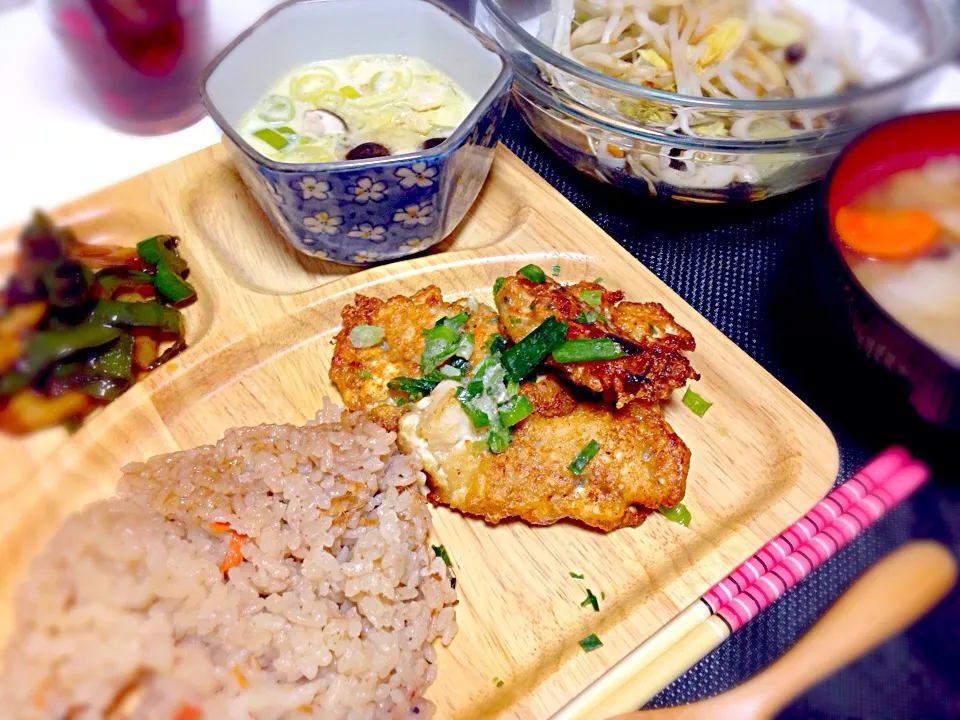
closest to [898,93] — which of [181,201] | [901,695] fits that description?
[901,695]

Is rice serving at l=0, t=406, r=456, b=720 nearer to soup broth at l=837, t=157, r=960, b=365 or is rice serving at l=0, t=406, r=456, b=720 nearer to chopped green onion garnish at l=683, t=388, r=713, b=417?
chopped green onion garnish at l=683, t=388, r=713, b=417

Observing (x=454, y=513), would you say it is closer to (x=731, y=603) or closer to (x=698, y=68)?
(x=731, y=603)

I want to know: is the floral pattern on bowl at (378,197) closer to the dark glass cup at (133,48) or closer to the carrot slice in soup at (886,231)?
the dark glass cup at (133,48)

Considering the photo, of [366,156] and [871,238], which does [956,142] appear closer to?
[871,238]

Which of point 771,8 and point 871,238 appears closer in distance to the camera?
point 871,238

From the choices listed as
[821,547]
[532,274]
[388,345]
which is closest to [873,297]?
[821,547]

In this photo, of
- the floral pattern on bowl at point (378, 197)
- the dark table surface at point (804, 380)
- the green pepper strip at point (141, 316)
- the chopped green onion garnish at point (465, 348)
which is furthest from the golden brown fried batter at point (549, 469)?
the green pepper strip at point (141, 316)
